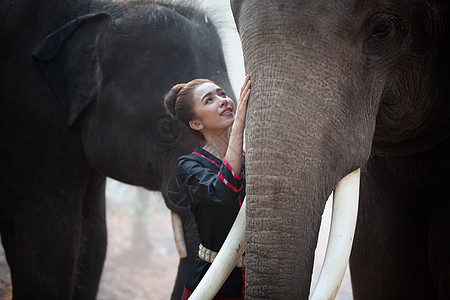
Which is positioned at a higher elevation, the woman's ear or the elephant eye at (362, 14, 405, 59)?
the elephant eye at (362, 14, 405, 59)

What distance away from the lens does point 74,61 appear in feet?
11.2

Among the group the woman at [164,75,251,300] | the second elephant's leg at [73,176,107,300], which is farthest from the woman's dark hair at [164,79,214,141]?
the second elephant's leg at [73,176,107,300]

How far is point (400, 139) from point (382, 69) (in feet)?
1.24

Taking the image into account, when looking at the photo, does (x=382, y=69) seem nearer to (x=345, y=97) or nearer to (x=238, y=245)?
(x=345, y=97)

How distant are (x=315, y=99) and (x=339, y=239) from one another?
377mm

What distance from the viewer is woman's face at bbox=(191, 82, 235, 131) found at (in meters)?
2.14

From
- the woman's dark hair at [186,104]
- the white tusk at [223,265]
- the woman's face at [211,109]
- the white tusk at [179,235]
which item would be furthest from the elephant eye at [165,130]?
the white tusk at [223,265]

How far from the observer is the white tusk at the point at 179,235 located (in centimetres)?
297

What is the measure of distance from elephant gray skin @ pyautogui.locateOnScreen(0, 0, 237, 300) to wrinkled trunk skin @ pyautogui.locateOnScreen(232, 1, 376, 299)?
62.1 inches

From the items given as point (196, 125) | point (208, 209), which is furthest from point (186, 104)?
point (208, 209)

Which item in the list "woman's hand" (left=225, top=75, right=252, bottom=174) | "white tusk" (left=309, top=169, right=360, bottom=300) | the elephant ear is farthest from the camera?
the elephant ear

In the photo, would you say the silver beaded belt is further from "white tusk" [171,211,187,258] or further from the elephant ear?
the elephant ear

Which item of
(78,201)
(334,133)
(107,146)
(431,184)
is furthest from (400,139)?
(78,201)

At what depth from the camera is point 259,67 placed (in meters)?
1.65
